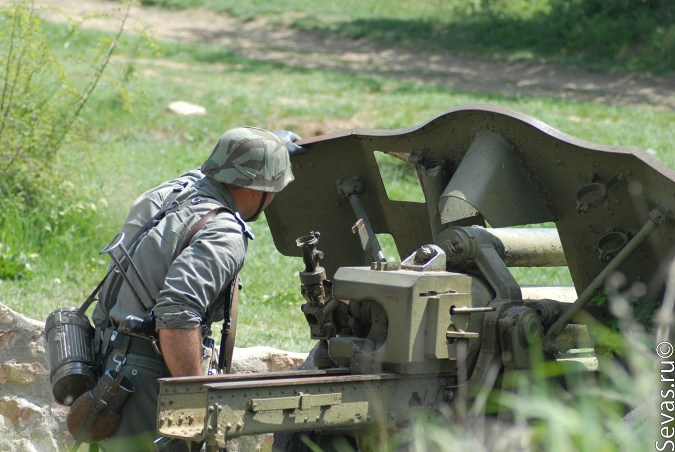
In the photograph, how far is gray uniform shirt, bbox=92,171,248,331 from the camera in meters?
4.14

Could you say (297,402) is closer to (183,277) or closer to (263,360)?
(183,277)

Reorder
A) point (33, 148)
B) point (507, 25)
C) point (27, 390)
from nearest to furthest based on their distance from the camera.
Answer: point (27, 390), point (33, 148), point (507, 25)

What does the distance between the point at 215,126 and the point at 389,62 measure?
784cm

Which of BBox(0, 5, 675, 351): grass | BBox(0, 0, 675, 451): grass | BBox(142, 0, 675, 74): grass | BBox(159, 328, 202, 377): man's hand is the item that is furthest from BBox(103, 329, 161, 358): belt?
BBox(142, 0, 675, 74): grass

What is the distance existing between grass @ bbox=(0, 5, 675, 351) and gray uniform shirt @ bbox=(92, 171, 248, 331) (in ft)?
8.57

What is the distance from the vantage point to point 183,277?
4.13 meters

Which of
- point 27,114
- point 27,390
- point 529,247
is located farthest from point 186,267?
point 27,114

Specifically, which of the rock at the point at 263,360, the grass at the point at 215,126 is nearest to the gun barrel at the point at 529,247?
the rock at the point at 263,360

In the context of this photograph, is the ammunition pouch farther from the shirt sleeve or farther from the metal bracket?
the metal bracket

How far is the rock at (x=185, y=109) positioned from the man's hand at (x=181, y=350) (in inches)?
413

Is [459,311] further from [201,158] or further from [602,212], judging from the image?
[201,158]

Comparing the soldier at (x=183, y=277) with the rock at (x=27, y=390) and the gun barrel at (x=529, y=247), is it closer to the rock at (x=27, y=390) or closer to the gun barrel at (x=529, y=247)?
the gun barrel at (x=529, y=247)

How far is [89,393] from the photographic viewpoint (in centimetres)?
434

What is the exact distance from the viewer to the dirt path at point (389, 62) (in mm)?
17906
